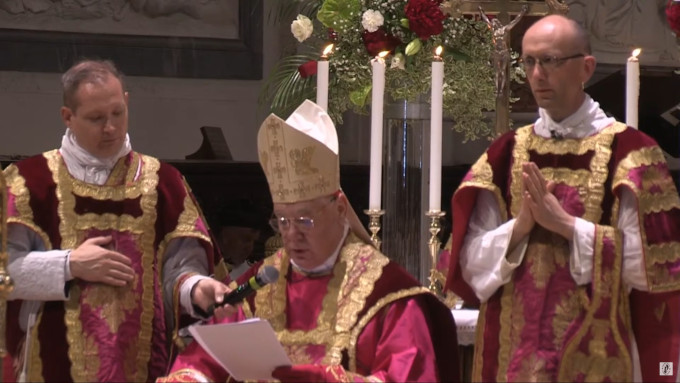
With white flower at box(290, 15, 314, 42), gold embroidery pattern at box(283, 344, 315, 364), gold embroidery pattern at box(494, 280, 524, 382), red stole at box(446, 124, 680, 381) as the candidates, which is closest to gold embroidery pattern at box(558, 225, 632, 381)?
red stole at box(446, 124, 680, 381)

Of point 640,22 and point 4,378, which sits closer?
point 4,378

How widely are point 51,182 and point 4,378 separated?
0.65 m

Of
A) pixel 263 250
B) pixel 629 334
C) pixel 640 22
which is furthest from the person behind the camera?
pixel 640 22

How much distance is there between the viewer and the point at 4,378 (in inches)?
169

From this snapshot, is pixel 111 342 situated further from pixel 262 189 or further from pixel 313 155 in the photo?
pixel 262 189

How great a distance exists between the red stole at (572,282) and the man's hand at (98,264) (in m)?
1.07

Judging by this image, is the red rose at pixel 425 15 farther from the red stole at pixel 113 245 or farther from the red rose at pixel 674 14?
the red stole at pixel 113 245

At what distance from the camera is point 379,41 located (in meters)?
5.48

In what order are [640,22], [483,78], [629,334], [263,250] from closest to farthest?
1. [629,334]
2. [483,78]
3. [263,250]
4. [640,22]

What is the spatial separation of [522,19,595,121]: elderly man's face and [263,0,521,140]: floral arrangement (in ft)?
3.94

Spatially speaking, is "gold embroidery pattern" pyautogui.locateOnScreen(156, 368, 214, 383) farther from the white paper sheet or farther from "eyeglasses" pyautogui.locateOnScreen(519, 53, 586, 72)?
"eyeglasses" pyautogui.locateOnScreen(519, 53, 586, 72)

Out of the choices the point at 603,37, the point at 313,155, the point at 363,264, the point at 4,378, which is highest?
the point at 603,37

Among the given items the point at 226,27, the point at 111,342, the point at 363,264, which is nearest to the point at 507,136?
the point at 363,264

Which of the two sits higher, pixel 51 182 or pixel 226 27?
pixel 226 27
